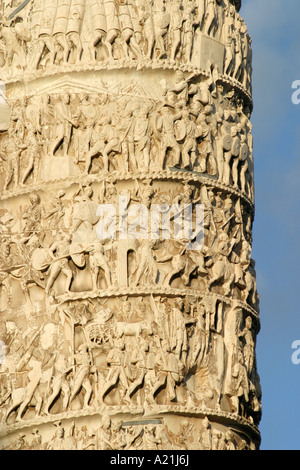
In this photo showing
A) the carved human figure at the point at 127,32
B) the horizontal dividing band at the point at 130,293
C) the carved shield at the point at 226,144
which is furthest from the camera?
the carved shield at the point at 226,144

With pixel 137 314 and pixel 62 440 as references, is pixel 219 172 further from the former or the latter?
pixel 62 440

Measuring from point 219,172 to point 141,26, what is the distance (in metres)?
1.87

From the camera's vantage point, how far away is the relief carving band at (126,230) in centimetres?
2011

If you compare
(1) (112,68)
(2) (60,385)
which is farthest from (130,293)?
(1) (112,68)

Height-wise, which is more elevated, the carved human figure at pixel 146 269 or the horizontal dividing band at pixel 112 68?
the horizontal dividing band at pixel 112 68

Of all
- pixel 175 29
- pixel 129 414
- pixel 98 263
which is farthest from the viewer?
pixel 175 29

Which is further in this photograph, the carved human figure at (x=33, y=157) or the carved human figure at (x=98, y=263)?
the carved human figure at (x=33, y=157)

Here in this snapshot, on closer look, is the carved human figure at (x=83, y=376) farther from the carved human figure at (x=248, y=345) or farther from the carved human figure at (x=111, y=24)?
the carved human figure at (x=111, y=24)

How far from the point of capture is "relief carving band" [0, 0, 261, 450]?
66.0 ft

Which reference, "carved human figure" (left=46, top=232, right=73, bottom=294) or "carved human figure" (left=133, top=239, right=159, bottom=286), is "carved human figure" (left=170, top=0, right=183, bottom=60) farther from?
"carved human figure" (left=46, top=232, right=73, bottom=294)

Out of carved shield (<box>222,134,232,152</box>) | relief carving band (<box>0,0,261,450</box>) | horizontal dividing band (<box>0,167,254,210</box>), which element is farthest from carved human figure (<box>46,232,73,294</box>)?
carved shield (<box>222,134,232,152</box>)

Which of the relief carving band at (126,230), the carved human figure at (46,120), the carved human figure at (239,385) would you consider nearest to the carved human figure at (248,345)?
the relief carving band at (126,230)

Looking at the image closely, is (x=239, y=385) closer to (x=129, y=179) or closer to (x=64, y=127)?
(x=129, y=179)

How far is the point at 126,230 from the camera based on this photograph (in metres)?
20.7
